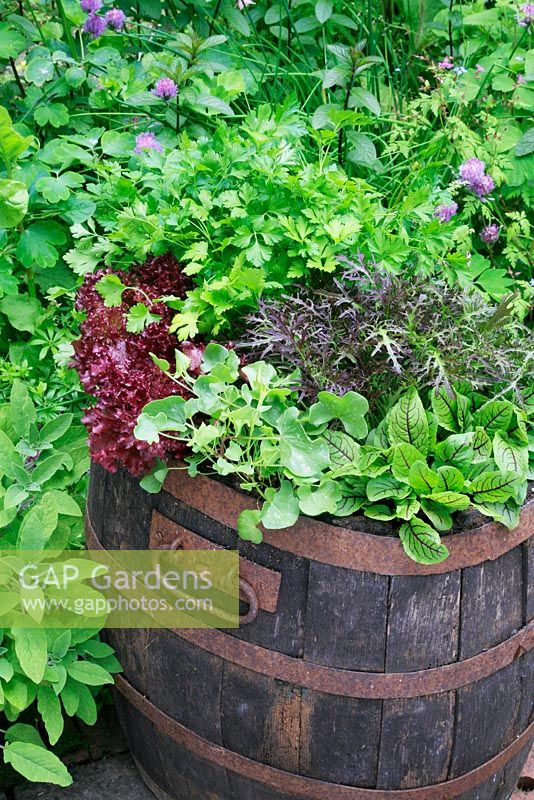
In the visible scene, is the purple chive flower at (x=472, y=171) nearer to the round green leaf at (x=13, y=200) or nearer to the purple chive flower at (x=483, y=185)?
the purple chive flower at (x=483, y=185)

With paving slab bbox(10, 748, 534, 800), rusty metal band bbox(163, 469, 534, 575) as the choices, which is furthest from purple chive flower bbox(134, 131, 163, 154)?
paving slab bbox(10, 748, 534, 800)

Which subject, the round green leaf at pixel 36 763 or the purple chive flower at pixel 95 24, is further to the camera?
the purple chive flower at pixel 95 24

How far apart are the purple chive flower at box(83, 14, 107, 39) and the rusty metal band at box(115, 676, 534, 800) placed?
1.82 m

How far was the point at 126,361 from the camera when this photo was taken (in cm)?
174

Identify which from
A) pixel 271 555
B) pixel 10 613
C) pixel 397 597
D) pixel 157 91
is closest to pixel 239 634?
pixel 271 555

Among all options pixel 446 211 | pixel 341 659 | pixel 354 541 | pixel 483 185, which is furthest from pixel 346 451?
pixel 483 185

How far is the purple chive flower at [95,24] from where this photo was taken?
253 centimetres

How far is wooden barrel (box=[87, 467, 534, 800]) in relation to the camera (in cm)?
154

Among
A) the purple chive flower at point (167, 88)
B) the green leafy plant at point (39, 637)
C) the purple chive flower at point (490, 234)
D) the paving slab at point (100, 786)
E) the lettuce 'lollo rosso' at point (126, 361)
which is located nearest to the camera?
the lettuce 'lollo rosso' at point (126, 361)

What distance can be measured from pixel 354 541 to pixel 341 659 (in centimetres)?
23

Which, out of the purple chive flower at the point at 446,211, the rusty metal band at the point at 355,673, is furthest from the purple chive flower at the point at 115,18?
the rusty metal band at the point at 355,673

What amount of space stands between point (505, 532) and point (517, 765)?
0.72m

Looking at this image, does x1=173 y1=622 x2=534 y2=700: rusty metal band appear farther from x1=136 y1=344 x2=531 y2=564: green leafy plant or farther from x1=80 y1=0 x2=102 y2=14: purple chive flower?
x1=80 y1=0 x2=102 y2=14: purple chive flower

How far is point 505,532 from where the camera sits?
1583 mm
